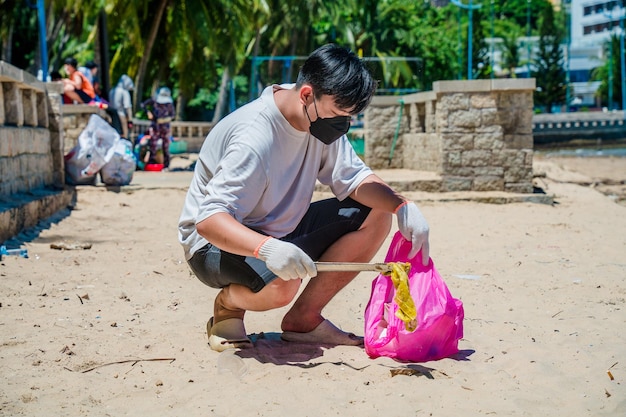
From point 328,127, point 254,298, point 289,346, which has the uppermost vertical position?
point 328,127

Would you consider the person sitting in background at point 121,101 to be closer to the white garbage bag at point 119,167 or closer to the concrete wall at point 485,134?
the white garbage bag at point 119,167

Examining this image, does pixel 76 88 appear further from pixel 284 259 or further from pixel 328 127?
pixel 284 259

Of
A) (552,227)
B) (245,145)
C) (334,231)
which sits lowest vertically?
(552,227)

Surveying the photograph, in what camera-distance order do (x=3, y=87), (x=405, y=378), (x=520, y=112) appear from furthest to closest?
(x=520, y=112)
(x=3, y=87)
(x=405, y=378)

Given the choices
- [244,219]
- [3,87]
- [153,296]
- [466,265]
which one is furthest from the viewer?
[3,87]

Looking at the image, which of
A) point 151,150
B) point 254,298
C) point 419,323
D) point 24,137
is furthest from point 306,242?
point 151,150

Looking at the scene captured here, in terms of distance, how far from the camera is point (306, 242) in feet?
11.3

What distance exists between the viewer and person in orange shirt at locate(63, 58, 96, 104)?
1202 cm

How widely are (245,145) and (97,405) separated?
3.59ft

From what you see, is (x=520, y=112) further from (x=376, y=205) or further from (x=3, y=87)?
(x=376, y=205)

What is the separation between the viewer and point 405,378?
9.83 ft

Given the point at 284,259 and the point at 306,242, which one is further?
the point at 306,242

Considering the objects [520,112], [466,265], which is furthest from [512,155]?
[466,265]

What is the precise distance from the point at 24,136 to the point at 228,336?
462 centimetres
